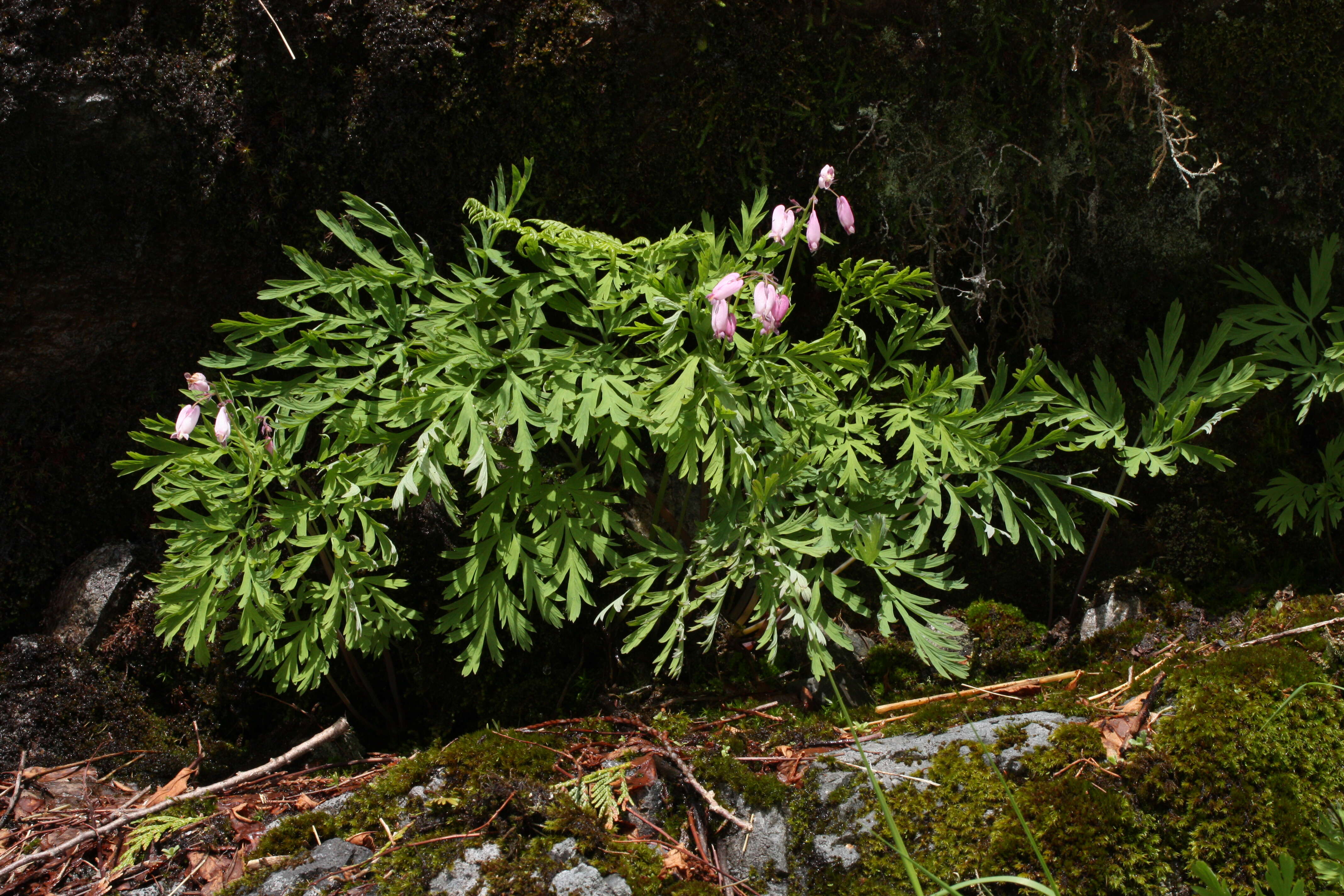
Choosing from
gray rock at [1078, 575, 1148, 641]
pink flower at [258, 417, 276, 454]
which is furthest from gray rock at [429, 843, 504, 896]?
gray rock at [1078, 575, 1148, 641]

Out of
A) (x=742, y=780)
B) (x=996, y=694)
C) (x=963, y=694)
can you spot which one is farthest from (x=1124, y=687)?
(x=742, y=780)

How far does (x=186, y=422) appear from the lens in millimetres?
2859

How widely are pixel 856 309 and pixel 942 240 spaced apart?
993 millimetres

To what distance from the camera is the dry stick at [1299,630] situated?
9.12ft

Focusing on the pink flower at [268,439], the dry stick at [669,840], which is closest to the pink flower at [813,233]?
the dry stick at [669,840]

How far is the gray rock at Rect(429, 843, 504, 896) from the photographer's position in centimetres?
223

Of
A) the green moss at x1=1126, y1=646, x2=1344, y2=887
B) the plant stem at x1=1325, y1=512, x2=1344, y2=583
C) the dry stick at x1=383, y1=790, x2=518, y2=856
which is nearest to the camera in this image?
the green moss at x1=1126, y1=646, x2=1344, y2=887

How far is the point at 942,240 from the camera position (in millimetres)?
4023

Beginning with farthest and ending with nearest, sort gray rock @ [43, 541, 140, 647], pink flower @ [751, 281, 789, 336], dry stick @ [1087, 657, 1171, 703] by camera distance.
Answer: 1. gray rock @ [43, 541, 140, 647]
2. dry stick @ [1087, 657, 1171, 703]
3. pink flower @ [751, 281, 789, 336]

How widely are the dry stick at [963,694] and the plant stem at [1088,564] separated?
768 millimetres

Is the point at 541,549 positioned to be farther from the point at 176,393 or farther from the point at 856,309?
the point at 176,393

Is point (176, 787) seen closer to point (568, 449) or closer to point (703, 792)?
point (568, 449)

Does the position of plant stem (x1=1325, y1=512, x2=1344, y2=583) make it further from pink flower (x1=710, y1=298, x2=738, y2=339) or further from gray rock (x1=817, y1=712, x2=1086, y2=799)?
pink flower (x1=710, y1=298, x2=738, y2=339)

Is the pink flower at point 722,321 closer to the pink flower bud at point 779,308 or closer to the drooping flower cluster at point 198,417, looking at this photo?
the pink flower bud at point 779,308
